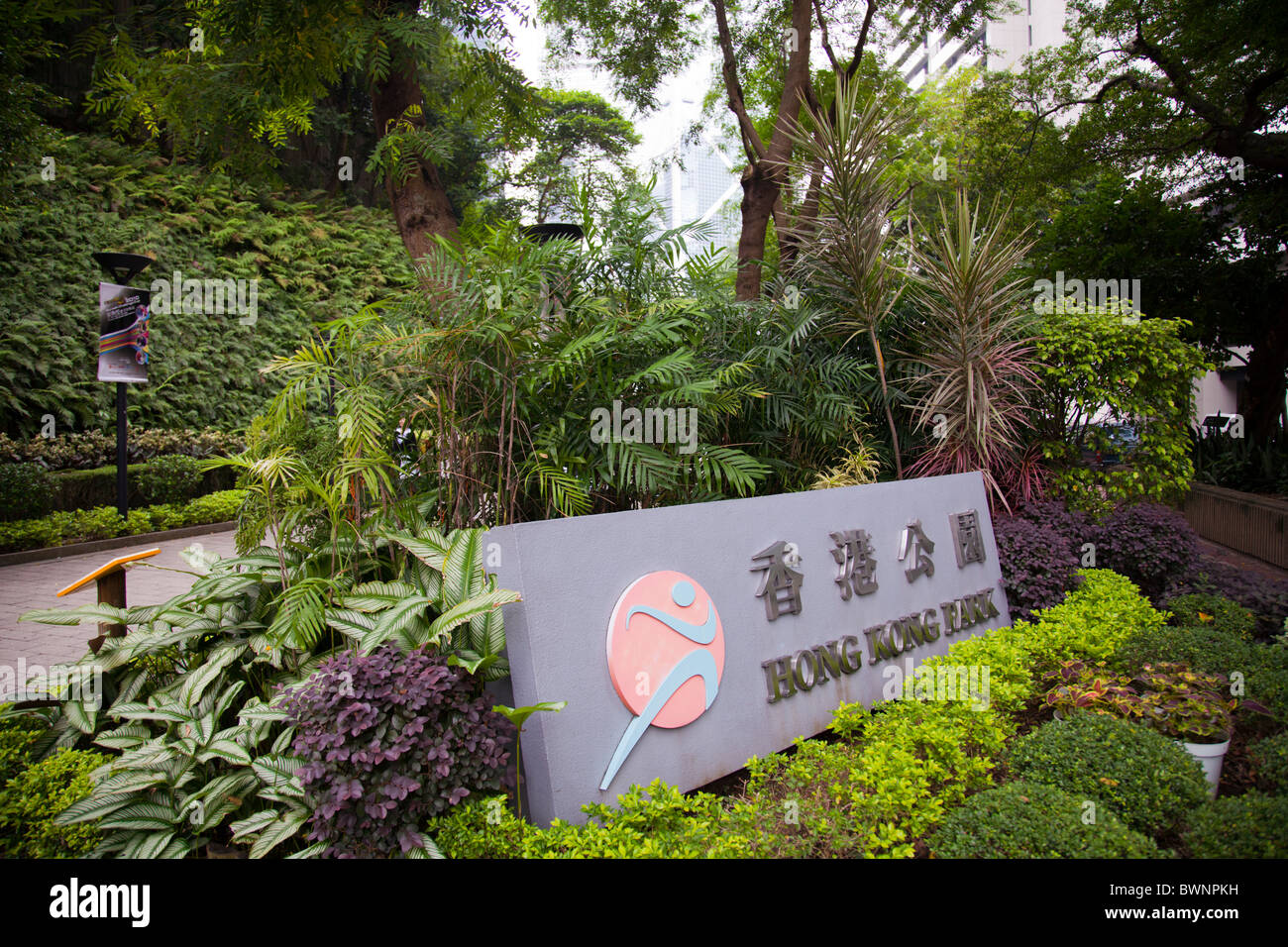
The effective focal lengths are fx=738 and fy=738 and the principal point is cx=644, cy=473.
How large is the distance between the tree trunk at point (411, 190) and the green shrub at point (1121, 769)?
5007 mm

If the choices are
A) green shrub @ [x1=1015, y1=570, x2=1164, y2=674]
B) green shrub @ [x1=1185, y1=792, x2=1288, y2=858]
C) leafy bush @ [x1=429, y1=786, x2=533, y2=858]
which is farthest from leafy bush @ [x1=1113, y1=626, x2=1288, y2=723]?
leafy bush @ [x1=429, y1=786, x2=533, y2=858]

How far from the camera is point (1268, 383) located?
33.3 ft

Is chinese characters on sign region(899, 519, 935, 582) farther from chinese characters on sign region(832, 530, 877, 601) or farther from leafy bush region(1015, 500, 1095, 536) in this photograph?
leafy bush region(1015, 500, 1095, 536)

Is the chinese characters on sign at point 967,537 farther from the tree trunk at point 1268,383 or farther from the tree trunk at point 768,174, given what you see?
the tree trunk at point 1268,383

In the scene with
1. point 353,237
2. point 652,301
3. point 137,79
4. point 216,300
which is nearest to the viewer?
point 652,301

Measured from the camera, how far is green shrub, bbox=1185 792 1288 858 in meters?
2.16

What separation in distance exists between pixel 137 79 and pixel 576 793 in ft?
19.8

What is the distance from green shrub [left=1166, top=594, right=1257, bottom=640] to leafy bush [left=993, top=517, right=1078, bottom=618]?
22.7 inches

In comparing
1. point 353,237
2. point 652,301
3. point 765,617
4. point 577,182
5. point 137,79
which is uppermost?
point 353,237

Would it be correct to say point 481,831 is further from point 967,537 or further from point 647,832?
point 967,537

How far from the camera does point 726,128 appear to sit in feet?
39.8

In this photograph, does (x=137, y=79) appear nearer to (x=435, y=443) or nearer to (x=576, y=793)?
(x=435, y=443)

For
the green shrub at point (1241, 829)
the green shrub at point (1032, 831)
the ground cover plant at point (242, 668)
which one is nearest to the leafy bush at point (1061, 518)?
the green shrub at point (1241, 829)
